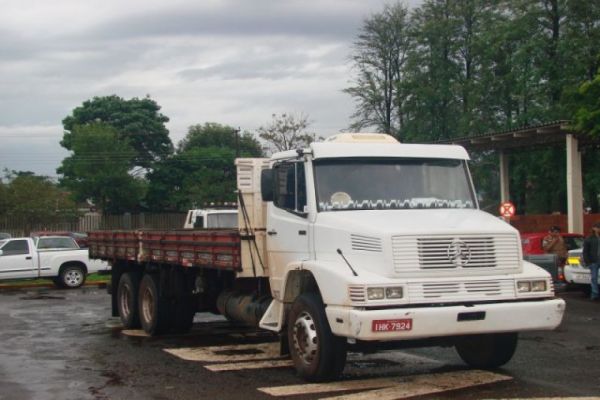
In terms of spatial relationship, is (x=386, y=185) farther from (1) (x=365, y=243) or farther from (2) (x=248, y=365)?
(2) (x=248, y=365)

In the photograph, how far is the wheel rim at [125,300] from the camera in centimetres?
1505

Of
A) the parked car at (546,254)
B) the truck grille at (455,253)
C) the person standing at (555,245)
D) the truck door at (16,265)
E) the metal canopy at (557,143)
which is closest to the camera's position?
the truck grille at (455,253)

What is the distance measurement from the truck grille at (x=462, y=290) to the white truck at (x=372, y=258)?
0.01m

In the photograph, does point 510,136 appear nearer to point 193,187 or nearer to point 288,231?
point 288,231

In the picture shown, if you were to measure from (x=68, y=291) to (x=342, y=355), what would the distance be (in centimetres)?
1687

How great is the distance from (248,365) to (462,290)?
10.4ft

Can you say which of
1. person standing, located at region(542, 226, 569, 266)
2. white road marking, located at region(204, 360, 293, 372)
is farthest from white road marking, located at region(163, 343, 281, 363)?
person standing, located at region(542, 226, 569, 266)

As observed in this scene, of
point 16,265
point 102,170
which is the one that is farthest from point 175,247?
point 102,170

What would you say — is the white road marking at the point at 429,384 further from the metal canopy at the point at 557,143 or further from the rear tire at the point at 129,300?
the metal canopy at the point at 557,143

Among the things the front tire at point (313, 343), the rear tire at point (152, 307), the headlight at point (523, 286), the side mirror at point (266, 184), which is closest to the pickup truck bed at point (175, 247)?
the rear tire at point (152, 307)

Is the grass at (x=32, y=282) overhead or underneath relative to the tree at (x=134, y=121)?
underneath

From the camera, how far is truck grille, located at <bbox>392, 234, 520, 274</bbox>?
8867 mm

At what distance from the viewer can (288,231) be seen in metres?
10.2

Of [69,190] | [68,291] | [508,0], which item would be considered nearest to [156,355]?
[68,291]
